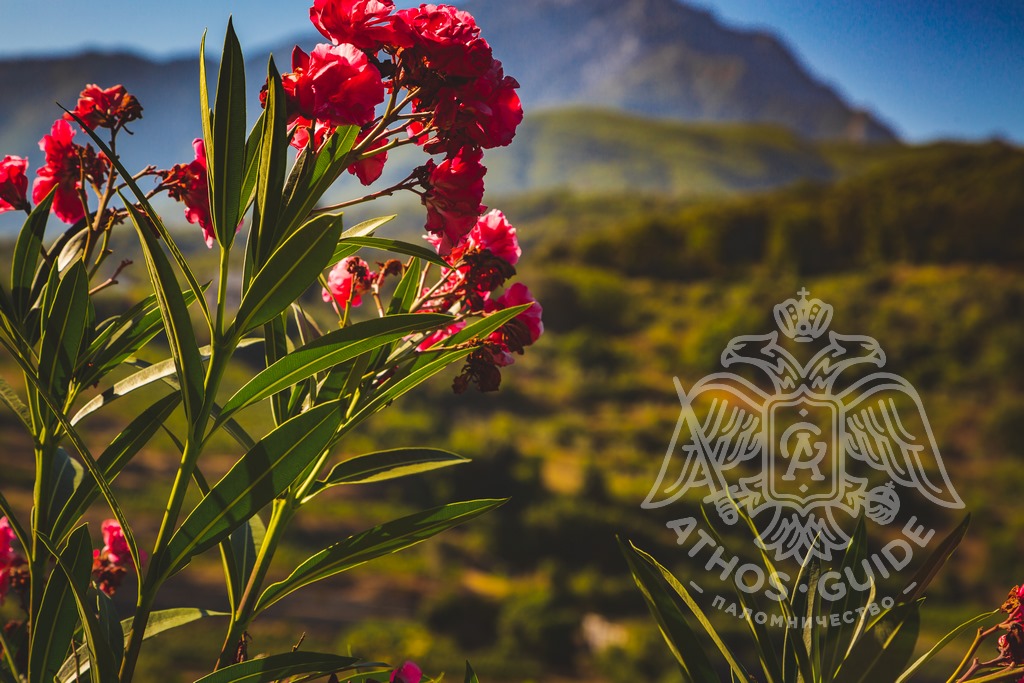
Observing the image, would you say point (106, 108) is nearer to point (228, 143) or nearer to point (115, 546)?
point (228, 143)

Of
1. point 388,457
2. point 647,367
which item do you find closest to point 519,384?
point 647,367

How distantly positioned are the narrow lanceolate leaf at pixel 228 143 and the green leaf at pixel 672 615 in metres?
0.35

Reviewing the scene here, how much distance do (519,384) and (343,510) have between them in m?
10.5

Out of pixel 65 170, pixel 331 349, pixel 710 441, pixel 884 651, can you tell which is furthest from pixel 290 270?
pixel 710 441

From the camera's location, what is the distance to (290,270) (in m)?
0.44

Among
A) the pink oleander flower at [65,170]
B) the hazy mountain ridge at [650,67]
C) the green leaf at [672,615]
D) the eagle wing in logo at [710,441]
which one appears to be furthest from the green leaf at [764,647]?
the hazy mountain ridge at [650,67]

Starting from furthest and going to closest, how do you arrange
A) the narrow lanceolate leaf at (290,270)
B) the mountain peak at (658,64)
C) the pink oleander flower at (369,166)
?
the mountain peak at (658,64) → the pink oleander flower at (369,166) → the narrow lanceolate leaf at (290,270)

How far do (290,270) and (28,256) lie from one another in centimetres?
27

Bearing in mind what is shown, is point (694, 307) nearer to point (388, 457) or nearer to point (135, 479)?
point (135, 479)

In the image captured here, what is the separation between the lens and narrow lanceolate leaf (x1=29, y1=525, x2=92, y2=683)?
0.50 m

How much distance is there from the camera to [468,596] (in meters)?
16.7

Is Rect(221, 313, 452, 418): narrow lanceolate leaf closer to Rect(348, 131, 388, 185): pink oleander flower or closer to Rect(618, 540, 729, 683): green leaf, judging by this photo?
Rect(348, 131, 388, 185): pink oleander flower

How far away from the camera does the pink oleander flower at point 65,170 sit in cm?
58

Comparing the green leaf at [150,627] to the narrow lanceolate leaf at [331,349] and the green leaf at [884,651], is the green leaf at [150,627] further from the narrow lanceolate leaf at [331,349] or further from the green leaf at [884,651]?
the green leaf at [884,651]
